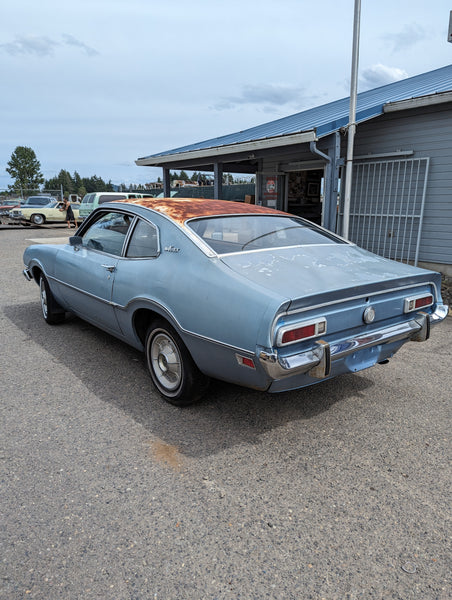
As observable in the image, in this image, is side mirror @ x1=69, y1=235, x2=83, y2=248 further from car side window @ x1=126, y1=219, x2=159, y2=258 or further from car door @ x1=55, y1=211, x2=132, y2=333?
car side window @ x1=126, y1=219, x2=159, y2=258

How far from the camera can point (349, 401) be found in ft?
11.5

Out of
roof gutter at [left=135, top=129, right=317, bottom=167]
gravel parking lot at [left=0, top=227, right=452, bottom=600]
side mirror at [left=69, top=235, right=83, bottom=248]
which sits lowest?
gravel parking lot at [left=0, top=227, right=452, bottom=600]

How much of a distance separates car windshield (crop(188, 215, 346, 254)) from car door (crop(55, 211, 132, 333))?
2.84 feet

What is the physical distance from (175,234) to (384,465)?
2157 mm

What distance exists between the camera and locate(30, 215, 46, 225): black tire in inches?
952

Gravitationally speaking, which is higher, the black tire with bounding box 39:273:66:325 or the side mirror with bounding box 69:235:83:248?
the side mirror with bounding box 69:235:83:248

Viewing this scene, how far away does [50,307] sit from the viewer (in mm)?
5316

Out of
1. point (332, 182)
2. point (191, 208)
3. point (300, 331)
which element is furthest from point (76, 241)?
point (332, 182)

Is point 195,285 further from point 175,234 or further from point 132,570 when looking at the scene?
point 132,570

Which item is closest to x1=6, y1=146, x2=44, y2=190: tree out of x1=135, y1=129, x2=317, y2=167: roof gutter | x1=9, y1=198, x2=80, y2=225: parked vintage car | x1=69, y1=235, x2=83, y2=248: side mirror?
x1=9, y1=198, x2=80, y2=225: parked vintage car

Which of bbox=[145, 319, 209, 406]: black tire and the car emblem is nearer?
the car emblem

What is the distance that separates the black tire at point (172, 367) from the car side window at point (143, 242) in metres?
0.59

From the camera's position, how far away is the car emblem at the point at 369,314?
289cm

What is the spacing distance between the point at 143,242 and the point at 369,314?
6.25 feet
